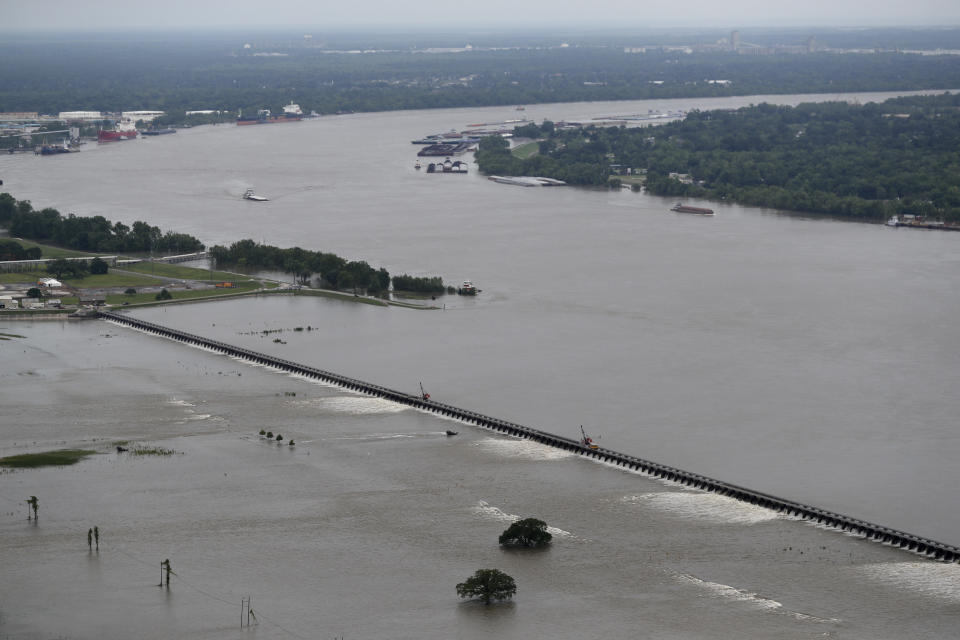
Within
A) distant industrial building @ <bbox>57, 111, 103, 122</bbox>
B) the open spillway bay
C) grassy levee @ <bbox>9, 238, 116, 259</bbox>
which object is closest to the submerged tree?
the open spillway bay

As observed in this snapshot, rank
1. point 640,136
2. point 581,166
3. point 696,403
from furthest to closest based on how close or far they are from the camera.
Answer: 1. point 640,136
2. point 581,166
3. point 696,403

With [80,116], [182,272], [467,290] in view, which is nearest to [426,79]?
[80,116]

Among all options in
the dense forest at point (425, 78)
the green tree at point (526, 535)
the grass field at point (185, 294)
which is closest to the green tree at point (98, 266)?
the grass field at point (185, 294)

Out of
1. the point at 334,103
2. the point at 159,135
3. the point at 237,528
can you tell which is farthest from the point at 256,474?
the point at 334,103

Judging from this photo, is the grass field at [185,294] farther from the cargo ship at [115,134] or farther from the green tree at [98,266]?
the cargo ship at [115,134]

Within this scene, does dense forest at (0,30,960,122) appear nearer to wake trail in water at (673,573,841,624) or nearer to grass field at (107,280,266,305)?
grass field at (107,280,266,305)

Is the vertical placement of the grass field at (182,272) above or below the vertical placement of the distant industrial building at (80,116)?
below

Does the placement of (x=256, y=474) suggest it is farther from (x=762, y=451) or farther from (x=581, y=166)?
(x=581, y=166)
